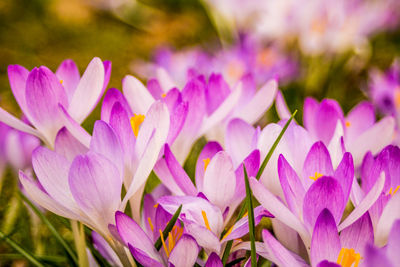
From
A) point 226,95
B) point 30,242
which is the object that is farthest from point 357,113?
point 30,242

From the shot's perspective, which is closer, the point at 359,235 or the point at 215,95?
the point at 359,235

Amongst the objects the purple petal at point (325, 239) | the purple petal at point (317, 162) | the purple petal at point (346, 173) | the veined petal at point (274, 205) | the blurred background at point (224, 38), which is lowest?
the purple petal at point (325, 239)

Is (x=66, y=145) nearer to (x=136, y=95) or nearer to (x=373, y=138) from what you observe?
(x=136, y=95)

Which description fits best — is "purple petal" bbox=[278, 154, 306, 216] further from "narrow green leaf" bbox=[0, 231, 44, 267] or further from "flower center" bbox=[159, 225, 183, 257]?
"narrow green leaf" bbox=[0, 231, 44, 267]

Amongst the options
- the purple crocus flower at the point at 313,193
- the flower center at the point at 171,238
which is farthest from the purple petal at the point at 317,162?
the flower center at the point at 171,238

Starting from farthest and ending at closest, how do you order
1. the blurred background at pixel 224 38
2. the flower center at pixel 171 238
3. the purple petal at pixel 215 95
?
the blurred background at pixel 224 38 → the purple petal at pixel 215 95 → the flower center at pixel 171 238

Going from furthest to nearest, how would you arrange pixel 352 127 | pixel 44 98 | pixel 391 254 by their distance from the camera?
pixel 352 127, pixel 44 98, pixel 391 254

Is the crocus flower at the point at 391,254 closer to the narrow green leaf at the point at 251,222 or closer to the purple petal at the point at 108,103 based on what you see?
the narrow green leaf at the point at 251,222

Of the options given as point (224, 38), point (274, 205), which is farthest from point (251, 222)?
point (224, 38)
